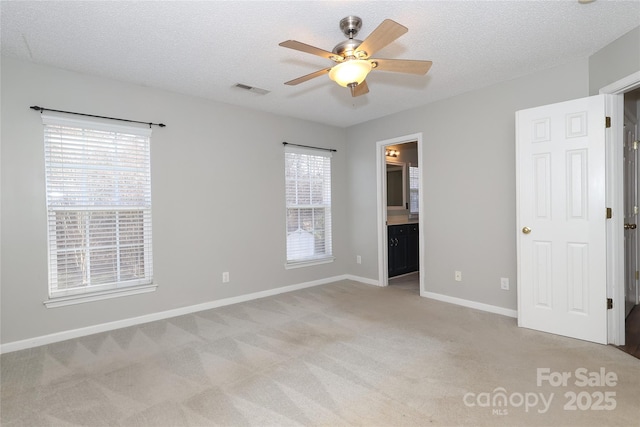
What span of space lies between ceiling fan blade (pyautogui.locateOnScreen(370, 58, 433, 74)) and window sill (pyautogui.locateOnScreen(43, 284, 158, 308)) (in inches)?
124

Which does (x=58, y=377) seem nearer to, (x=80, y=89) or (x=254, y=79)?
A: (x=80, y=89)

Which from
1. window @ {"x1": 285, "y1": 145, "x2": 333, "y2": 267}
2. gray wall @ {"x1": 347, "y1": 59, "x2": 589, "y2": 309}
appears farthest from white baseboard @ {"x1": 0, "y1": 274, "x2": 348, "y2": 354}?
gray wall @ {"x1": 347, "y1": 59, "x2": 589, "y2": 309}

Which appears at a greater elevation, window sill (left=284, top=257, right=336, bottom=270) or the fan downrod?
the fan downrod

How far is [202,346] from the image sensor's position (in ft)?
9.30

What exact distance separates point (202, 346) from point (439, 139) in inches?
139

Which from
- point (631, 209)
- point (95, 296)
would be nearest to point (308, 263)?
point (95, 296)

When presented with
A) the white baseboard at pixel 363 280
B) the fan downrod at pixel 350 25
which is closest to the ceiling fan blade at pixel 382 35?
the fan downrod at pixel 350 25

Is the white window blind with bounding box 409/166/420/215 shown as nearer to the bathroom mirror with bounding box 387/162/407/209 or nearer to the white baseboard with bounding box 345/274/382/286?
the bathroom mirror with bounding box 387/162/407/209

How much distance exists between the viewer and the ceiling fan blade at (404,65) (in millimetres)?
2187

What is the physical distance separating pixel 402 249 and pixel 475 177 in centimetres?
204

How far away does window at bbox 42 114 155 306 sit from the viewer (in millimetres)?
3016

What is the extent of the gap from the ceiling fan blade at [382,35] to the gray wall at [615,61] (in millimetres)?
1995

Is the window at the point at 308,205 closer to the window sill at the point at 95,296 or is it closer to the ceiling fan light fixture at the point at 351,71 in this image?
the window sill at the point at 95,296

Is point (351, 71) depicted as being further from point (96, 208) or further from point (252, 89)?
point (96, 208)
